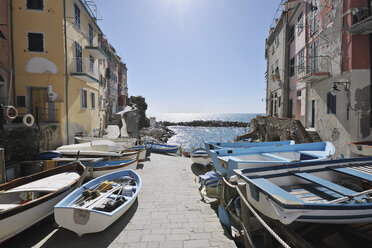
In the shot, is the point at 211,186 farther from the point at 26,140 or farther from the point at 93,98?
the point at 93,98

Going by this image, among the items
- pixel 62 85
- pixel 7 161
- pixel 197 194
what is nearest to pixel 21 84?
pixel 62 85

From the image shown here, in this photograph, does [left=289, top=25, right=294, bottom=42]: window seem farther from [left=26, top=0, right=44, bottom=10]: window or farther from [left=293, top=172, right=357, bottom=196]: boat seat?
[left=26, top=0, right=44, bottom=10]: window

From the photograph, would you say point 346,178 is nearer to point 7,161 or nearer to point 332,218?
point 332,218

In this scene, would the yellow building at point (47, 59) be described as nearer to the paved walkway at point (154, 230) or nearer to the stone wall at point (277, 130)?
the paved walkway at point (154, 230)

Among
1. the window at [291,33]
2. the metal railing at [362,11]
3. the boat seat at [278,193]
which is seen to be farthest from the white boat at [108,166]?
the window at [291,33]

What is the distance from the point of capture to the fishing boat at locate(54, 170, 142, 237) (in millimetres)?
5090

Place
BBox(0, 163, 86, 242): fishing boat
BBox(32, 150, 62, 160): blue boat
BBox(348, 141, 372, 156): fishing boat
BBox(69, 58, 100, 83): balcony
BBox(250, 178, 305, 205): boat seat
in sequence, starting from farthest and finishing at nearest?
BBox(69, 58, 100, 83): balcony < BBox(32, 150, 62, 160): blue boat < BBox(348, 141, 372, 156): fishing boat < BBox(0, 163, 86, 242): fishing boat < BBox(250, 178, 305, 205): boat seat

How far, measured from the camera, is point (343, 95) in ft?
38.3

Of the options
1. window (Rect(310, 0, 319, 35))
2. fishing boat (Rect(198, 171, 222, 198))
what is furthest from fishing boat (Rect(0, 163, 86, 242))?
window (Rect(310, 0, 319, 35))

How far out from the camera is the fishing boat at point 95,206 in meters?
5.09

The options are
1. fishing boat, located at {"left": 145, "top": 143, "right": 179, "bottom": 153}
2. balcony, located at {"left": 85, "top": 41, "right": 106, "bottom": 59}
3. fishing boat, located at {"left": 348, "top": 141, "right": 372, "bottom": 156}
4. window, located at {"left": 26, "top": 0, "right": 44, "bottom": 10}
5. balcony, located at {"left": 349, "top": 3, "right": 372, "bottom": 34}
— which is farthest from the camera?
fishing boat, located at {"left": 145, "top": 143, "right": 179, "bottom": 153}

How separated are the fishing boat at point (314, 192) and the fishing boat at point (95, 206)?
397 cm

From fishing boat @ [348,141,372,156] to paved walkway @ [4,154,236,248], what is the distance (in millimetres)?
8890

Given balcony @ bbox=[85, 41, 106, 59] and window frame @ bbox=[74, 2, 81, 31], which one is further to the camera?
balcony @ bbox=[85, 41, 106, 59]
